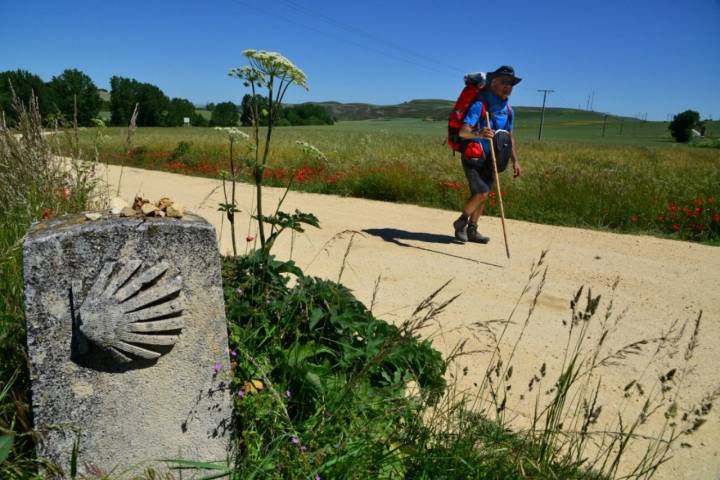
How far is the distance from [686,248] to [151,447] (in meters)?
6.97

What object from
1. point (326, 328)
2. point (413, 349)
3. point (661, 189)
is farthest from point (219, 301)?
point (661, 189)

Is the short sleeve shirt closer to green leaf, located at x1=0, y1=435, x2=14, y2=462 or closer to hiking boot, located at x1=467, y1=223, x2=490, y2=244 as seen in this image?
hiking boot, located at x1=467, y1=223, x2=490, y2=244

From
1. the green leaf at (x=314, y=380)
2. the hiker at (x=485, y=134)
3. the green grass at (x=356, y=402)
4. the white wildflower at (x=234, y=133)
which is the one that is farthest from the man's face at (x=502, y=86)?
the green leaf at (x=314, y=380)

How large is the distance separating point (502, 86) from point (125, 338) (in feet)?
18.1

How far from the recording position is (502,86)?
624cm

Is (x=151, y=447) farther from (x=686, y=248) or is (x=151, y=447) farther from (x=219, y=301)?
(x=686, y=248)

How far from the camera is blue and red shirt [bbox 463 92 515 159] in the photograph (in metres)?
6.29

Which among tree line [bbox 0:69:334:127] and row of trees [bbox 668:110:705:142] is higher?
row of trees [bbox 668:110:705:142]

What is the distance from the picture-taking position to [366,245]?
6.44m

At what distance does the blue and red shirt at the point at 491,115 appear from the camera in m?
6.29

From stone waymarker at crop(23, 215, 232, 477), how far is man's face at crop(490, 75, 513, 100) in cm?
512

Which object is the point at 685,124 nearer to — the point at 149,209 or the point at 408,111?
the point at 408,111

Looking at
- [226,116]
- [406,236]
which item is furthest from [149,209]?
[226,116]

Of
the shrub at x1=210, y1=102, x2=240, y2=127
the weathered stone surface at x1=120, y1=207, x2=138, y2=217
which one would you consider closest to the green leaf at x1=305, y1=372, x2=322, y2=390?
the weathered stone surface at x1=120, y1=207, x2=138, y2=217
